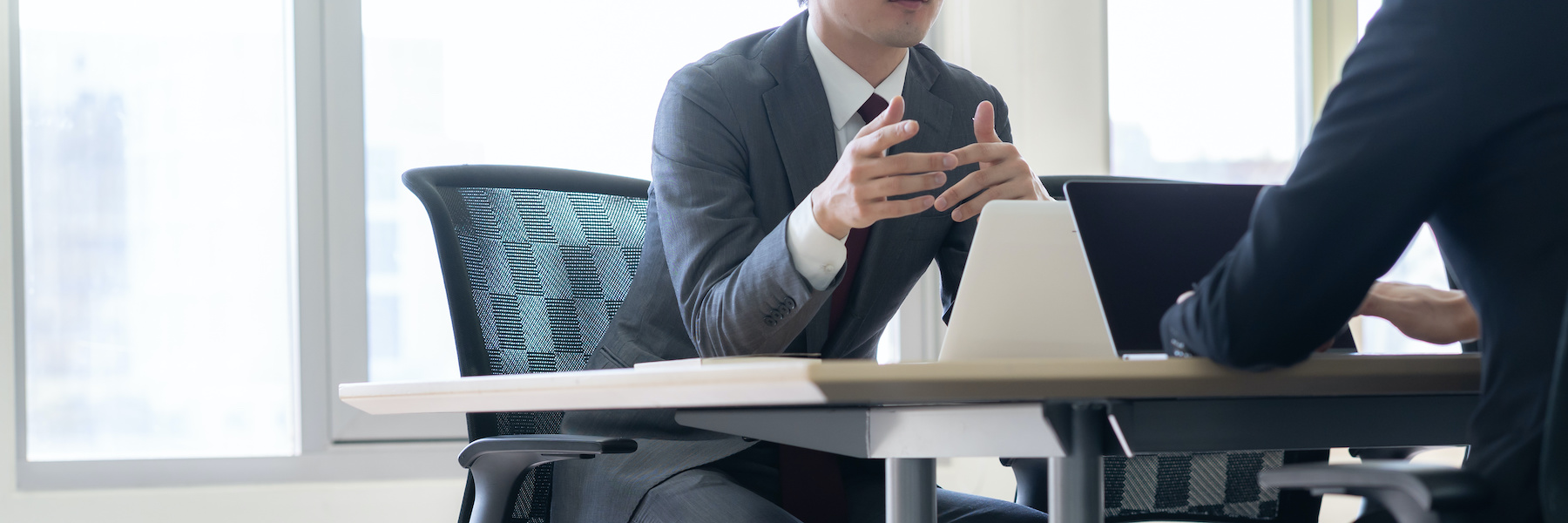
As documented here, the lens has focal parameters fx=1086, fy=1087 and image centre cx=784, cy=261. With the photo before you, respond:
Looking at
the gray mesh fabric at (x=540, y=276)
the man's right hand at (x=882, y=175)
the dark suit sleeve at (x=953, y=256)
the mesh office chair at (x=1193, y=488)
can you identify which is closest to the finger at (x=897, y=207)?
the man's right hand at (x=882, y=175)

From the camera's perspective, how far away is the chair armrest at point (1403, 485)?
637mm

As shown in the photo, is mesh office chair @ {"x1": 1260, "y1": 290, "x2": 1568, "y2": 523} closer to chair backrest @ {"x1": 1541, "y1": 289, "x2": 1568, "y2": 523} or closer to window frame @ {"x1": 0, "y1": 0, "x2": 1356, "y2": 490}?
chair backrest @ {"x1": 1541, "y1": 289, "x2": 1568, "y2": 523}

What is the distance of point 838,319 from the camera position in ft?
4.75

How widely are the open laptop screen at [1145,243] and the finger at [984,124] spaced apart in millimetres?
330

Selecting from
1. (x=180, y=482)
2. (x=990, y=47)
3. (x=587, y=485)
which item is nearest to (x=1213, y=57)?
(x=990, y=47)

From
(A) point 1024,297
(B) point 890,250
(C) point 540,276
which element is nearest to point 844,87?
(B) point 890,250

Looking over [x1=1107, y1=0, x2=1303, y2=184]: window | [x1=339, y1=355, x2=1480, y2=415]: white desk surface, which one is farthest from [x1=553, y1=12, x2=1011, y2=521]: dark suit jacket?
[x1=1107, y1=0, x2=1303, y2=184]: window

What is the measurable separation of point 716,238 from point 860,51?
417mm

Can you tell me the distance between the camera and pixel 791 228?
1183mm

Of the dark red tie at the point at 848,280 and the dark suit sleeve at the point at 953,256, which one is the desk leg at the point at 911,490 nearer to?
the dark red tie at the point at 848,280

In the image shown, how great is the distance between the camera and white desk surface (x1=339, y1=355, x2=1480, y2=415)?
0.66 metres

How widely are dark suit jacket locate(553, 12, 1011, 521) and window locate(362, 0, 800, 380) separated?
0.99 meters

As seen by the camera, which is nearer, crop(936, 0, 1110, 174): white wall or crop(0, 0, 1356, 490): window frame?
crop(0, 0, 1356, 490): window frame

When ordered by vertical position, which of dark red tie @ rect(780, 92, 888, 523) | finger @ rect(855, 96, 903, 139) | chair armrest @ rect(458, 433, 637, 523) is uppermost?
finger @ rect(855, 96, 903, 139)
